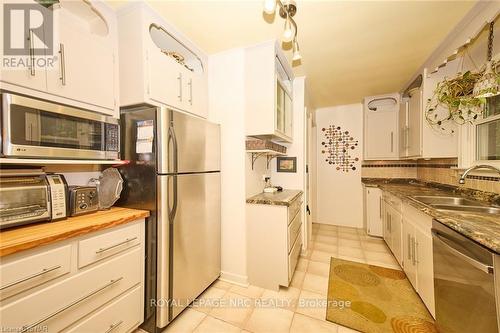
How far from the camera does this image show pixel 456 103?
1797mm

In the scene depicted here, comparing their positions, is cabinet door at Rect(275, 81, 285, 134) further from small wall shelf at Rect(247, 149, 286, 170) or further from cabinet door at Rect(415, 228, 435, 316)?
cabinet door at Rect(415, 228, 435, 316)

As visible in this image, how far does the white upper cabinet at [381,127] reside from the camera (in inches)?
141

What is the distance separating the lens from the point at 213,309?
5.80 feet

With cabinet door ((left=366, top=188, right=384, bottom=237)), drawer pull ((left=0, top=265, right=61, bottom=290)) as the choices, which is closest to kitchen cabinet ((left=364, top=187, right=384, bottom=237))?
cabinet door ((left=366, top=188, right=384, bottom=237))

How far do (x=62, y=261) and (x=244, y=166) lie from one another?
59.4 inches

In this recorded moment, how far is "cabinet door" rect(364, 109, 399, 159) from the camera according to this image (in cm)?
359

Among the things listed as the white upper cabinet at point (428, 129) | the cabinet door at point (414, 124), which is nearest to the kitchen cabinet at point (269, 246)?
the white upper cabinet at point (428, 129)

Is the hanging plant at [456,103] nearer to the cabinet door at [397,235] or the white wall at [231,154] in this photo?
the cabinet door at [397,235]

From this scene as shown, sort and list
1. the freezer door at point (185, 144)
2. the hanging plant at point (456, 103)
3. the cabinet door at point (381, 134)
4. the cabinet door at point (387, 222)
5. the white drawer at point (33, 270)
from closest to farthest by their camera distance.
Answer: the white drawer at point (33, 270)
the freezer door at point (185, 144)
the hanging plant at point (456, 103)
the cabinet door at point (387, 222)
the cabinet door at point (381, 134)

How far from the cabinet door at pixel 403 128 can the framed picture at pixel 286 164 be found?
69.8 inches

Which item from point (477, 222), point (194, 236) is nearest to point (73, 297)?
point (194, 236)

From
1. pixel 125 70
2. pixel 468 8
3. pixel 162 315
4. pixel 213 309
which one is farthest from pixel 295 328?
pixel 468 8

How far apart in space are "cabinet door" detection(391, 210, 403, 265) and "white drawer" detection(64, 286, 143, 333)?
2.68 metres

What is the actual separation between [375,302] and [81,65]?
3078 mm
